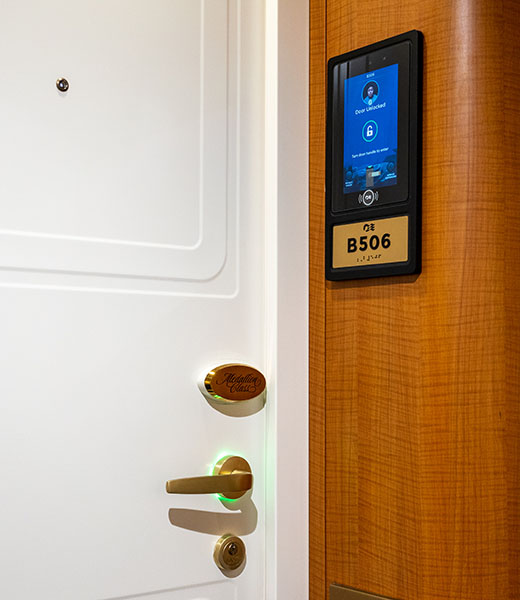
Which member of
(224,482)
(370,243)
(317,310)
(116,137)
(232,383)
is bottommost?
(224,482)

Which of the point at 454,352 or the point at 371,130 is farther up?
the point at 371,130

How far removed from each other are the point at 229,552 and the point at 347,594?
187 millimetres

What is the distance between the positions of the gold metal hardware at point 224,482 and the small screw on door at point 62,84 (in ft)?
1.85

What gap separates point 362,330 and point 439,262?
0.16 meters

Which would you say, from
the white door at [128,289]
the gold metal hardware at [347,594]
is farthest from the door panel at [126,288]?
the gold metal hardware at [347,594]

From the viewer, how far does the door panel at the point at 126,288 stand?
A: 99 centimetres

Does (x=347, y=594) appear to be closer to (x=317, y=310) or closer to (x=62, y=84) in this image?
(x=317, y=310)

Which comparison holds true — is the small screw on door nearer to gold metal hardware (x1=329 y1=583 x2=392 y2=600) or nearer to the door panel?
the door panel

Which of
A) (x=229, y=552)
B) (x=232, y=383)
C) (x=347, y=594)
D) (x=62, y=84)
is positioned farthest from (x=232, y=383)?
(x=62, y=84)

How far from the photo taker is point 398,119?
1.09 metres

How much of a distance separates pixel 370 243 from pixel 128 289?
361mm

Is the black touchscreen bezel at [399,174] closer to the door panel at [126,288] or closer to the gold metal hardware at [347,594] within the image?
the door panel at [126,288]

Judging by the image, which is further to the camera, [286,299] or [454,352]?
[286,299]

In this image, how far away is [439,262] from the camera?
1.05m
